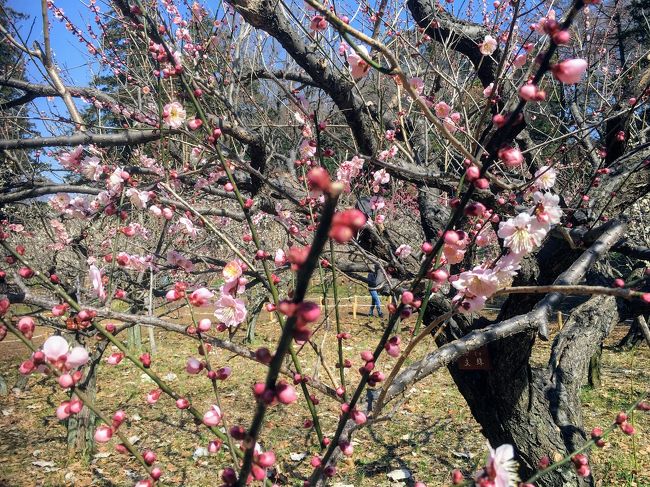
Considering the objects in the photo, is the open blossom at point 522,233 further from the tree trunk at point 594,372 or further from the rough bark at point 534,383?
the tree trunk at point 594,372

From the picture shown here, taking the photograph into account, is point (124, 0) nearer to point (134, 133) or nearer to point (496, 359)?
point (134, 133)

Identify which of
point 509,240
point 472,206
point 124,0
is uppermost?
point 124,0

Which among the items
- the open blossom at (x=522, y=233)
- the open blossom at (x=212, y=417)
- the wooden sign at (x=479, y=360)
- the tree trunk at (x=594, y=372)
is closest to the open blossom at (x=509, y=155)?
the open blossom at (x=522, y=233)

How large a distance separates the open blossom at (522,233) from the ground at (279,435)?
7.68 ft

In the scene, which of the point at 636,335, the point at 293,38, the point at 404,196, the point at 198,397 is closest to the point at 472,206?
the point at 293,38

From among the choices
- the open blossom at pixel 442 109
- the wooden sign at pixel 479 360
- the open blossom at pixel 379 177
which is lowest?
the wooden sign at pixel 479 360

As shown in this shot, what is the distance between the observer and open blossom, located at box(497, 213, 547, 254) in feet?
4.32

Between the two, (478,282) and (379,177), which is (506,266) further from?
(379,177)

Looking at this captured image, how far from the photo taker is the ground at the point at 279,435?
4508 mm

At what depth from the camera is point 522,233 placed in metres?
1.35

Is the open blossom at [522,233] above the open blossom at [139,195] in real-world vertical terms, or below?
below

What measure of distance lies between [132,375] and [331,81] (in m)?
6.81

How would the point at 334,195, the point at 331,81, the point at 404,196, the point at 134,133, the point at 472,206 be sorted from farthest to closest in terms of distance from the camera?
the point at 404,196 → the point at 331,81 → the point at 134,133 → the point at 472,206 → the point at 334,195

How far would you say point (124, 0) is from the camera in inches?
115
